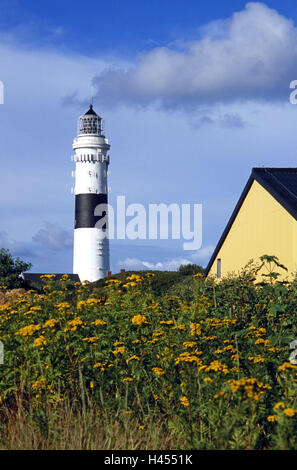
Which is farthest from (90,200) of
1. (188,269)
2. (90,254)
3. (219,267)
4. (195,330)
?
(195,330)

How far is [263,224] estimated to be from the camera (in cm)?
2398

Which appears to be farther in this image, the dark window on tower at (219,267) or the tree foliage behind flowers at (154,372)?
the dark window on tower at (219,267)

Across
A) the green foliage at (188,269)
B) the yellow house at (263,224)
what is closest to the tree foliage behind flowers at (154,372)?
the yellow house at (263,224)

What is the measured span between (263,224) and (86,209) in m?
24.0

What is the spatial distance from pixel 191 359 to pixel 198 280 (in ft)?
25.5

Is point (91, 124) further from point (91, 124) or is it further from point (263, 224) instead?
point (263, 224)

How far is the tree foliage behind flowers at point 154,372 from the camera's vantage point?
19.1 ft

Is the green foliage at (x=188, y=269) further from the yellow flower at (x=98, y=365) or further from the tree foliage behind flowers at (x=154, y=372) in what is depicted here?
the yellow flower at (x=98, y=365)

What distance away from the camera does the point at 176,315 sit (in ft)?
32.8

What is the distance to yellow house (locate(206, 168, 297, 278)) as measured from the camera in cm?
2183

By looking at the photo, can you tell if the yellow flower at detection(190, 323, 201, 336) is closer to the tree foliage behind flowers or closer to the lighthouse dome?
the tree foliage behind flowers

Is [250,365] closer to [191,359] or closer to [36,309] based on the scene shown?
[191,359]

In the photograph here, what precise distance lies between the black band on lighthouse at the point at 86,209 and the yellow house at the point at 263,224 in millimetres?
18394
